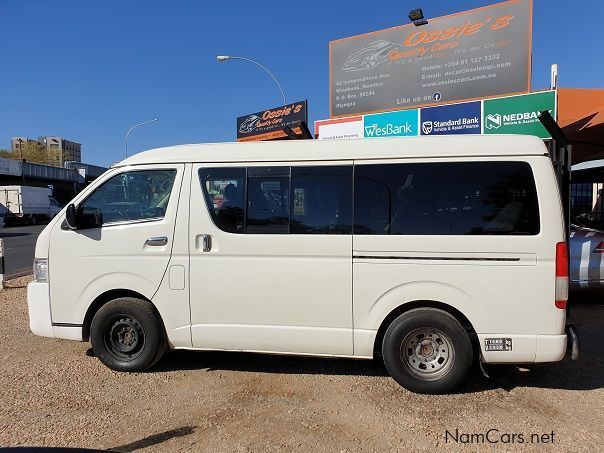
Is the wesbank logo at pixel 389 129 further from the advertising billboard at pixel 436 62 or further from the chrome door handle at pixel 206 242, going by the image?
the chrome door handle at pixel 206 242

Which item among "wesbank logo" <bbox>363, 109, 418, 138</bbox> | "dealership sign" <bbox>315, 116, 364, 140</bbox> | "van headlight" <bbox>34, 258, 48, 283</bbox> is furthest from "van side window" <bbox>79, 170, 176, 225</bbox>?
"dealership sign" <bbox>315, 116, 364, 140</bbox>

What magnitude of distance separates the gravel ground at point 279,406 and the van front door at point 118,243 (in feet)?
2.34

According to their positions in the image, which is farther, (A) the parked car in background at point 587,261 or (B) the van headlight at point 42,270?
(A) the parked car in background at point 587,261

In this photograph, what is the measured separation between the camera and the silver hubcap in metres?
3.96

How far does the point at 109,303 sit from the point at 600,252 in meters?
6.70

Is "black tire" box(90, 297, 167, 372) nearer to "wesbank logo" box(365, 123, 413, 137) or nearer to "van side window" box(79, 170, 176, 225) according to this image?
"van side window" box(79, 170, 176, 225)

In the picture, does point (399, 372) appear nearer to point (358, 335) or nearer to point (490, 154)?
point (358, 335)

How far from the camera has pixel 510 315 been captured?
3.79 metres

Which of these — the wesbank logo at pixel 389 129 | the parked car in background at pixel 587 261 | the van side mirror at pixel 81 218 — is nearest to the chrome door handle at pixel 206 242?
the van side mirror at pixel 81 218

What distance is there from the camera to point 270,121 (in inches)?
841

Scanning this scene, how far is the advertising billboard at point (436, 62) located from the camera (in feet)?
34.5

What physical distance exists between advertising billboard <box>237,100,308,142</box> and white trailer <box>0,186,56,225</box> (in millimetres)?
20387

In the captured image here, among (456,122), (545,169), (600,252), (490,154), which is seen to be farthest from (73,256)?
(456,122)

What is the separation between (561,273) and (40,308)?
4.86 meters
